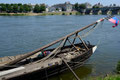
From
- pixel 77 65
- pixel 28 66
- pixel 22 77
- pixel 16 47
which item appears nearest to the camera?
pixel 22 77

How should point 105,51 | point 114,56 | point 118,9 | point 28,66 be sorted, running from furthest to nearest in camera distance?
point 118,9 → point 105,51 → point 114,56 → point 28,66

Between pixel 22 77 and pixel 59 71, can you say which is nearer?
pixel 22 77

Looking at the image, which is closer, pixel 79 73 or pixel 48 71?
pixel 48 71

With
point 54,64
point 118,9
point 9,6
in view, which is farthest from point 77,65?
point 9,6

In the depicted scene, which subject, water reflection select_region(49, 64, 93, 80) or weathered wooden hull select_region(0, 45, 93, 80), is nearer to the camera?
weathered wooden hull select_region(0, 45, 93, 80)

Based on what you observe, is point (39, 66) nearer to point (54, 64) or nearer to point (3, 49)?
point (54, 64)

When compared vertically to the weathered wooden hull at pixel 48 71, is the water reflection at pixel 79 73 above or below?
below

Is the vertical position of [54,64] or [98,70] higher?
[54,64]

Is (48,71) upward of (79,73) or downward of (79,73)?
upward

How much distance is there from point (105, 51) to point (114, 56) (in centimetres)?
243

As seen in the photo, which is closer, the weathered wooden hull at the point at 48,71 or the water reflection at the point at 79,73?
the weathered wooden hull at the point at 48,71

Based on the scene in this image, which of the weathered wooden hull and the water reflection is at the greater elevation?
the weathered wooden hull

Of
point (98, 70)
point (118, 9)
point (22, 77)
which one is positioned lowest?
point (98, 70)

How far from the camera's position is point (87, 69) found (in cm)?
1750
